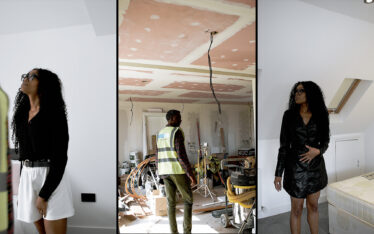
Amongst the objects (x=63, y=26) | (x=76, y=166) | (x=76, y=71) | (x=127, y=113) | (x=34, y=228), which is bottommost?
(x=34, y=228)

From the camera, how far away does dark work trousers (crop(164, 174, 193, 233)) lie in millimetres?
1293

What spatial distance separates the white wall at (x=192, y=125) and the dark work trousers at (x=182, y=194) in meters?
0.14

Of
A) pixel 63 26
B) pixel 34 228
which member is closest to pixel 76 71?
pixel 63 26

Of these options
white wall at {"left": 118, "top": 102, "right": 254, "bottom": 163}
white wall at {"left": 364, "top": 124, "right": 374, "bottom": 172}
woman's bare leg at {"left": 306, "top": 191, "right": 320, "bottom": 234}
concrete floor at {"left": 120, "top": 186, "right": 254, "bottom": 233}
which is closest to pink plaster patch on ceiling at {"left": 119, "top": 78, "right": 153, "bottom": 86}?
white wall at {"left": 118, "top": 102, "right": 254, "bottom": 163}

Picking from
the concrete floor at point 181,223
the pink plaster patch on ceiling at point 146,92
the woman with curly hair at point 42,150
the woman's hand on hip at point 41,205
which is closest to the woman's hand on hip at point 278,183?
the concrete floor at point 181,223

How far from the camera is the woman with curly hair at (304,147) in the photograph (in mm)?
1415

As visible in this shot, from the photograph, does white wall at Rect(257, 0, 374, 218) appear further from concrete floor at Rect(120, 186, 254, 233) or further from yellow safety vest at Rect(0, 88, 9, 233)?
yellow safety vest at Rect(0, 88, 9, 233)

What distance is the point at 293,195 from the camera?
146 centimetres

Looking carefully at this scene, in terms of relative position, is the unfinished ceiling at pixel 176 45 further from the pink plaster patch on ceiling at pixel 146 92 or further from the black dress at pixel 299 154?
the black dress at pixel 299 154

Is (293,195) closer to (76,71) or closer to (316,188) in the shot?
(316,188)

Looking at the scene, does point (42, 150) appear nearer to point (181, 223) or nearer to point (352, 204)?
point (181, 223)

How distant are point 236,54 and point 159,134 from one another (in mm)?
676

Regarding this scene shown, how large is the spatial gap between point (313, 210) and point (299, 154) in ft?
1.28

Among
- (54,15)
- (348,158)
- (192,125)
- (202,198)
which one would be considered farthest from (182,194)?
(54,15)
